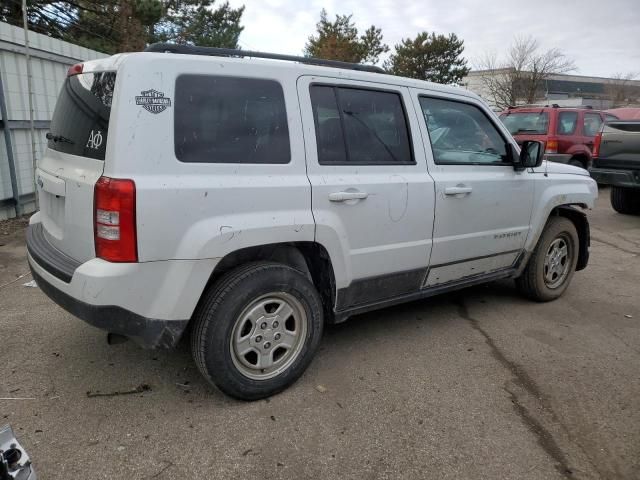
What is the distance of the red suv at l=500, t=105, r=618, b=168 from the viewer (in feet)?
35.1

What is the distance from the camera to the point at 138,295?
7.99ft

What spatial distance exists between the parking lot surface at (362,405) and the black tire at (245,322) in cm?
14

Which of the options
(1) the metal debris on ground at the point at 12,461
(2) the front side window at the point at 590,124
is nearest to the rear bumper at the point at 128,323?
(1) the metal debris on ground at the point at 12,461

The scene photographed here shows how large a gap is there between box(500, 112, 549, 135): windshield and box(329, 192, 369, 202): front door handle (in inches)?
355

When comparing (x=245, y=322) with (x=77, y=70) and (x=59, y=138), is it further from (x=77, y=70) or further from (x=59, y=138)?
(x=77, y=70)

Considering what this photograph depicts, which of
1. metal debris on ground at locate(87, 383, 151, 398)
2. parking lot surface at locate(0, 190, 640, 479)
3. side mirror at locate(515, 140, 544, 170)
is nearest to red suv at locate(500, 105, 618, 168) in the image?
side mirror at locate(515, 140, 544, 170)

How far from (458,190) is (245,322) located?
1796 mm

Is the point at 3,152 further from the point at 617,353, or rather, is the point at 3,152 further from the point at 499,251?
the point at 617,353

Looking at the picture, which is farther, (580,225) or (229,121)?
(580,225)

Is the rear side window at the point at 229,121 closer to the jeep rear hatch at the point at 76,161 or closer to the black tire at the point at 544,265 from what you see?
the jeep rear hatch at the point at 76,161

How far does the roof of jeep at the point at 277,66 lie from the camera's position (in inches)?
96.9

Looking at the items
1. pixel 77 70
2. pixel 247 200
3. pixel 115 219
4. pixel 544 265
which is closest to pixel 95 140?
pixel 115 219

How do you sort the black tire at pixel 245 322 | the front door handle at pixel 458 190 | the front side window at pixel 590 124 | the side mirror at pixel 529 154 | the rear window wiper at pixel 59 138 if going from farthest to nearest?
1. the front side window at pixel 590 124
2. the side mirror at pixel 529 154
3. the front door handle at pixel 458 190
4. the rear window wiper at pixel 59 138
5. the black tire at pixel 245 322

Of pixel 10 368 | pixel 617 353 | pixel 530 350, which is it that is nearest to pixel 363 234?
pixel 530 350
